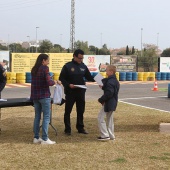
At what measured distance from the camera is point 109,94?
22.7 ft

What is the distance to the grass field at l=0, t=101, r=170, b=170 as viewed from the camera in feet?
18.1

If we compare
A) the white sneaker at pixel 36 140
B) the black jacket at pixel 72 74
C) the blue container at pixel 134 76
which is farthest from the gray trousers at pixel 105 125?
the blue container at pixel 134 76

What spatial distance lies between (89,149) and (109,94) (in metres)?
1.13

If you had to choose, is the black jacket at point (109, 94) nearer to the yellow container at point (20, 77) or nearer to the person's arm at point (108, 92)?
the person's arm at point (108, 92)

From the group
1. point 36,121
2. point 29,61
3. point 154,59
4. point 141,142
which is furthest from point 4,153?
point 154,59

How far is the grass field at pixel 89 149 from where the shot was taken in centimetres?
551

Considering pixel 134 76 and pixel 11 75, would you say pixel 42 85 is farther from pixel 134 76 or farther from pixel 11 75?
pixel 134 76

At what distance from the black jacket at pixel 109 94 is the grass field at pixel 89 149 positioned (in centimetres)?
70

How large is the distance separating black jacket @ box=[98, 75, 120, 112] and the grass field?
27.7 inches

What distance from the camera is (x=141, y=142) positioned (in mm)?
7078

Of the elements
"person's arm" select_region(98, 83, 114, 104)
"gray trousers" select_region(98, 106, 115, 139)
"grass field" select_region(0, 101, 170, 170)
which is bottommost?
"grass field" select_region(0, 101, 170, 170)

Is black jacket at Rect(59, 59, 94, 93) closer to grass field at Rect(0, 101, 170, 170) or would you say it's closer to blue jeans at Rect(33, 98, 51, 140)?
blue jeans at Rect(33, 98, 51, 140)

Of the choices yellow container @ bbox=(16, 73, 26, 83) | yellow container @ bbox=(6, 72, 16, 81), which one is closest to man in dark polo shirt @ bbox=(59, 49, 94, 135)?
yellow container @ bbox=(16, 73, 26, 83)

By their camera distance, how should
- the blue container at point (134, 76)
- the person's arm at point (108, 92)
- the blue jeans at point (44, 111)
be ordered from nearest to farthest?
the blue jeans at point (44, 111) → the person's arm at point (108, 92) → the blue container at point (134, 76)
